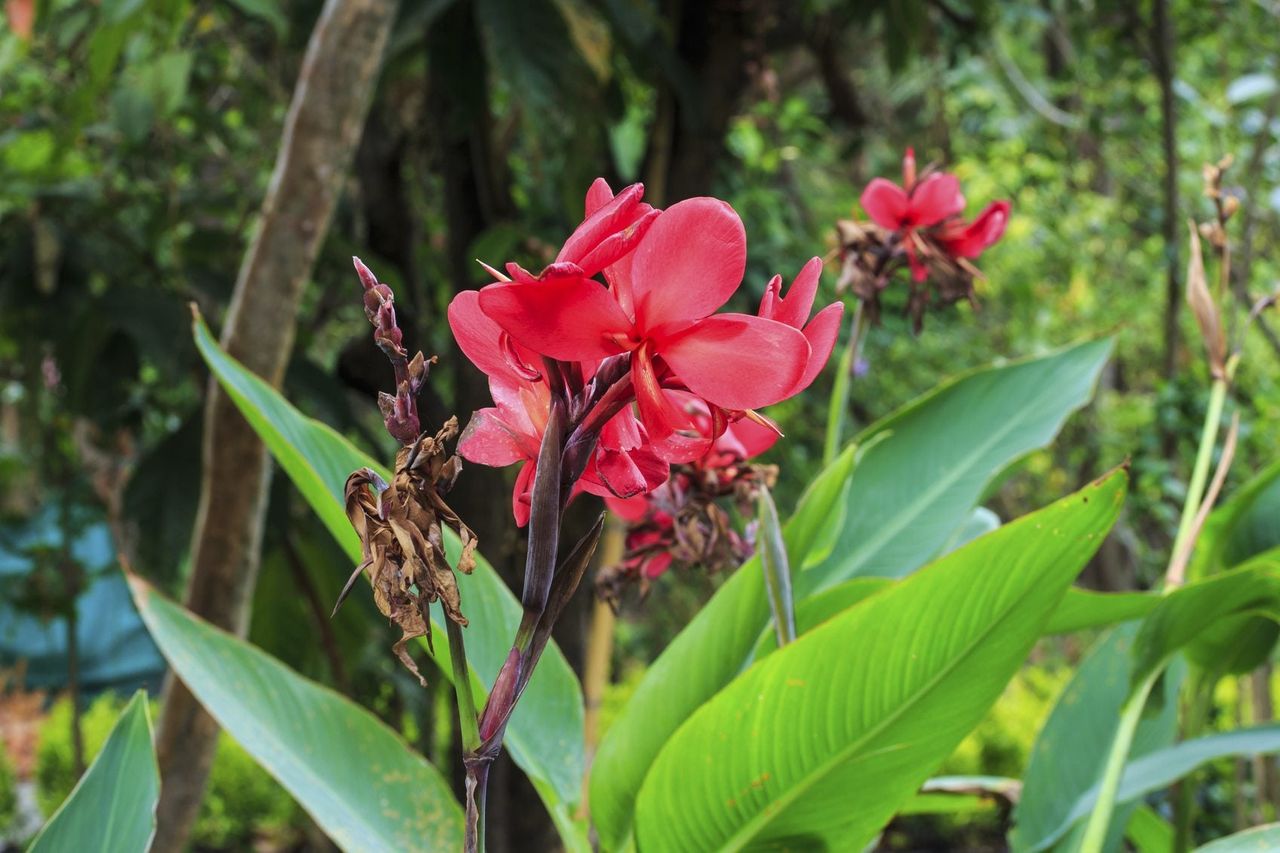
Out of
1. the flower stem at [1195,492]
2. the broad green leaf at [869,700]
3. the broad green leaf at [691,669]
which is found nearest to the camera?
the broad green leaf at [869,700]

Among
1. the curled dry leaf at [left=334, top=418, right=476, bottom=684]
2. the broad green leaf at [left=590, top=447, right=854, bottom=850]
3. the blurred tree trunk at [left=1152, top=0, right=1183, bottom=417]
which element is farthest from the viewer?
the blurred tree trunk at [left=1152, top=0, right=1183, bottom=417]

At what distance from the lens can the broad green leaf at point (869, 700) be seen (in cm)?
46

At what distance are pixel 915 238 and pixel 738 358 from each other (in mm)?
435

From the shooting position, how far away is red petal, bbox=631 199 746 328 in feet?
1.08

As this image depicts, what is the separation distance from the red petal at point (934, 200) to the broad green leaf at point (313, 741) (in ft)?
1.53

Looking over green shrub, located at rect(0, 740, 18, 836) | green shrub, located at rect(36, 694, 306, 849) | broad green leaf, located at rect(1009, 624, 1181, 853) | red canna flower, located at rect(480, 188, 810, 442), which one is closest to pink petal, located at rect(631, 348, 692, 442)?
red canna flower, located at rect(480, 188, 810, 442)

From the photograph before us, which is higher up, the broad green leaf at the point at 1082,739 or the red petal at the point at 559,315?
the red petal at the point at 559,315

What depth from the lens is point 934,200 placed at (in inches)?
28.9

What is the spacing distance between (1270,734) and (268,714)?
0.61 meters

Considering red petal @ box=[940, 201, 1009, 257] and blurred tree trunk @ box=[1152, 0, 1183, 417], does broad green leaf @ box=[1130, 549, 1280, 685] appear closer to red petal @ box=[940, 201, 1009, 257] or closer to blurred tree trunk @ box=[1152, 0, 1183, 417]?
red petal @ box=[940, 201, 1009, 257]

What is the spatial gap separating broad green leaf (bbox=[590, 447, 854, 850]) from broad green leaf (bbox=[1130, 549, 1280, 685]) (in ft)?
0.64

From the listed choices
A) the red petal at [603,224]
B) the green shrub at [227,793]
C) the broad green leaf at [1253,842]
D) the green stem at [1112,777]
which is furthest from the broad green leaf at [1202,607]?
the green shrub at [227,793]

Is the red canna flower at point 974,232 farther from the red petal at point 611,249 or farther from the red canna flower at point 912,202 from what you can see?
the red petal at point 611,249

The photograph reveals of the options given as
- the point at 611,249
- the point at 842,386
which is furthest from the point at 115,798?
the point at 842,386
